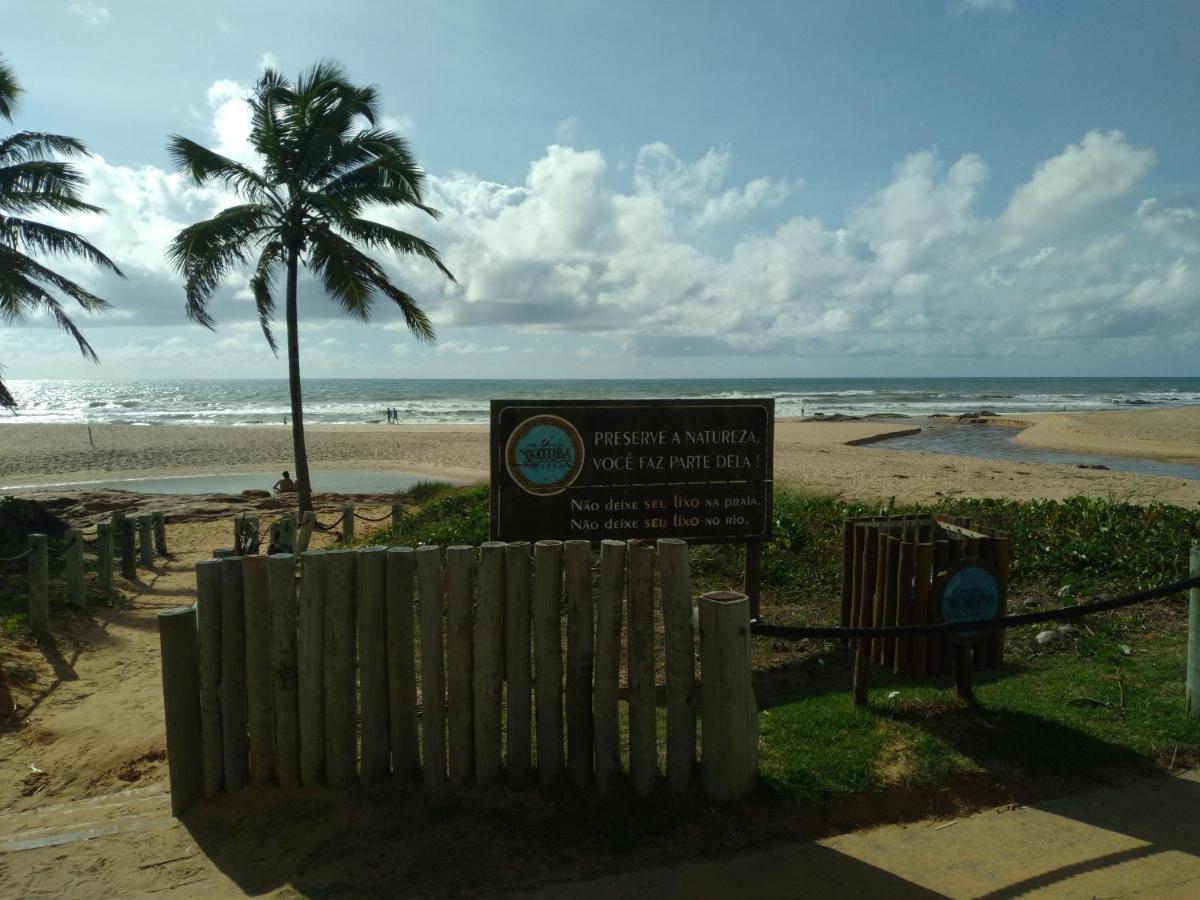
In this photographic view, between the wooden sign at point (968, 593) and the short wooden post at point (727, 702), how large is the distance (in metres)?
1.82

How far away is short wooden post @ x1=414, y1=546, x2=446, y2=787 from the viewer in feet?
12.3

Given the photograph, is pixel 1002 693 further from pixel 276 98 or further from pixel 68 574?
pixel 276 98

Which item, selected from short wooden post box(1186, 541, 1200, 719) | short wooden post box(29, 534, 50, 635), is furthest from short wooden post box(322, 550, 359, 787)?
short wooden post box(29, 534, 50, 635)

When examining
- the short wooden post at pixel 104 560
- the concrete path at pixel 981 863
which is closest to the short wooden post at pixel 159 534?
the short wooden post at pixel 104 560

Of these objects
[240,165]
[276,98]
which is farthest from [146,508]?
[276,98]

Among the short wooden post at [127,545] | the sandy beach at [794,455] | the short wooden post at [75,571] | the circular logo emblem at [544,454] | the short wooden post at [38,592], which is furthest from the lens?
the sandy beach at [794,455]

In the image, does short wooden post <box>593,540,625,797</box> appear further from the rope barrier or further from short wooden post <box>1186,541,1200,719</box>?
short wooden post <box>1186,541,1200,719</box>

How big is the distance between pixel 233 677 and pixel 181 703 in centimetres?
26

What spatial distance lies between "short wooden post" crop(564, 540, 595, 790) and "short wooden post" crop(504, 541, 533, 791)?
0.61 feet

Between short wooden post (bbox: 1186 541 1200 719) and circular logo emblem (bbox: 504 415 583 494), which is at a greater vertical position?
circular logo emblem (bbox: 504 415 583 494)

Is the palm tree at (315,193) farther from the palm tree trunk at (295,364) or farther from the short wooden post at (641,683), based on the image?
the short wooden post at (641,683)

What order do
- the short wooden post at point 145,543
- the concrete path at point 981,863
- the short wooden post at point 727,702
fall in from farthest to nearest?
the short wooden post at point 145,543 → the short wooden post at point 727,702 → the concrete path at point 981,863

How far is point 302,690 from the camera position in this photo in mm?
3830

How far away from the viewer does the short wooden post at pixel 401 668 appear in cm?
379
